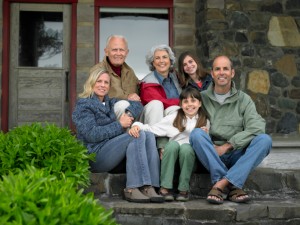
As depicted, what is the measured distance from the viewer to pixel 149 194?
3566 millimetres

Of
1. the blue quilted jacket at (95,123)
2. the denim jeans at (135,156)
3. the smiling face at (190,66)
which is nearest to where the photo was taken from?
the denim jeans at (135,156)

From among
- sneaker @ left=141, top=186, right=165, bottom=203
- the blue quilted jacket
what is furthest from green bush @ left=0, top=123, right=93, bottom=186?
sneaker @ left=141, top=186, right=165, bottom=203

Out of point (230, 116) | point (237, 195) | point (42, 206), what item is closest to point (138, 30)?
point (230, 116)

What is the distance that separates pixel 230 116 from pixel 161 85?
0.67 meters

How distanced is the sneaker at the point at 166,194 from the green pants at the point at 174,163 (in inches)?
1.6

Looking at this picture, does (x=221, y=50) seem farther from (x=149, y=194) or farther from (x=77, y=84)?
(x=149, y=194)

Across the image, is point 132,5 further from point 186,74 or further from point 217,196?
point 217,196

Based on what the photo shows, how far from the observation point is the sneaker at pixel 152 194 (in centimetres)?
353

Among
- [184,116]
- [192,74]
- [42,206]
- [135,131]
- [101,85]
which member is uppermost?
[192,74]

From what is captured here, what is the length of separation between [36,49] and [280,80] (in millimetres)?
3794

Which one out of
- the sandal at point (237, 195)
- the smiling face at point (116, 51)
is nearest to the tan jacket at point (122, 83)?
the smiling face at point (116, 51)

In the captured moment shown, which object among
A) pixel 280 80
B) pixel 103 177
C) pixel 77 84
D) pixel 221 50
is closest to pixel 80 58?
pixel 77 84

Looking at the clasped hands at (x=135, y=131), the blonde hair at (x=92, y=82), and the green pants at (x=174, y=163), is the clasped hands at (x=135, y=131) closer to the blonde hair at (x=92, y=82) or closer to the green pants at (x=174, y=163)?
the green pants at (x=174, y=163)

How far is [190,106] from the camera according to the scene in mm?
3871
